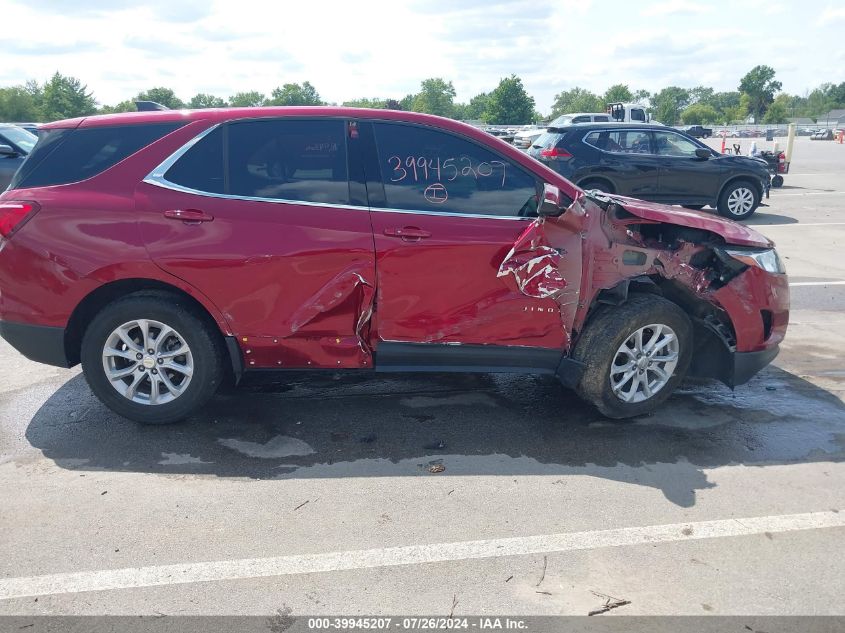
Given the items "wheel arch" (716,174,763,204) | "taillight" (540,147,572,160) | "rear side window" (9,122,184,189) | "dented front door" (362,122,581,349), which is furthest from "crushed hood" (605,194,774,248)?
"wheel arch" (716,174,763,204)

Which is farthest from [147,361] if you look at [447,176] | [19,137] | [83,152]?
[19,137]

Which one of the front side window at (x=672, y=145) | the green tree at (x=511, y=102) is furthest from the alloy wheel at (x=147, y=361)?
the green tree at (x=511, y=102)

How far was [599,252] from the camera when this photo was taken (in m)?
4.45

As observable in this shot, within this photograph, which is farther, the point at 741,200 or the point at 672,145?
the point at 741,200

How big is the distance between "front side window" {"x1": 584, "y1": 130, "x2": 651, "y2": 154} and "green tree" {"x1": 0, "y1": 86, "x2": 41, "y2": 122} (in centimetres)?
6623

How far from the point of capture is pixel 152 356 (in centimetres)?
432

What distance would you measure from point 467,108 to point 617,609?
11555cm

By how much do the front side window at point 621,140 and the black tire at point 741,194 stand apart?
1.97m

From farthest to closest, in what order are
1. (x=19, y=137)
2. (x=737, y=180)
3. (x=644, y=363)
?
(x=737, y=180)
(x=19, y=137)
(x=644, y=363)

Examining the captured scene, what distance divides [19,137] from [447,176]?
11579 mm

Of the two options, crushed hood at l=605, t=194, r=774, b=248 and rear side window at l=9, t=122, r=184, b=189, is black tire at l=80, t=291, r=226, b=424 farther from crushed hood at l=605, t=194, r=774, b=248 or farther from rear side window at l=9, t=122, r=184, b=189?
crushed hood at l=605, t=194, r=774, b=248

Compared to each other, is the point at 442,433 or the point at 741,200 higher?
the point at 442,433

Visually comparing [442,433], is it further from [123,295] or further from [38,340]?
[38,340]

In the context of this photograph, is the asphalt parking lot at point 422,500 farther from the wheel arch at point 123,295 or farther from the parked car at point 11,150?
the parked car at point 11,150
